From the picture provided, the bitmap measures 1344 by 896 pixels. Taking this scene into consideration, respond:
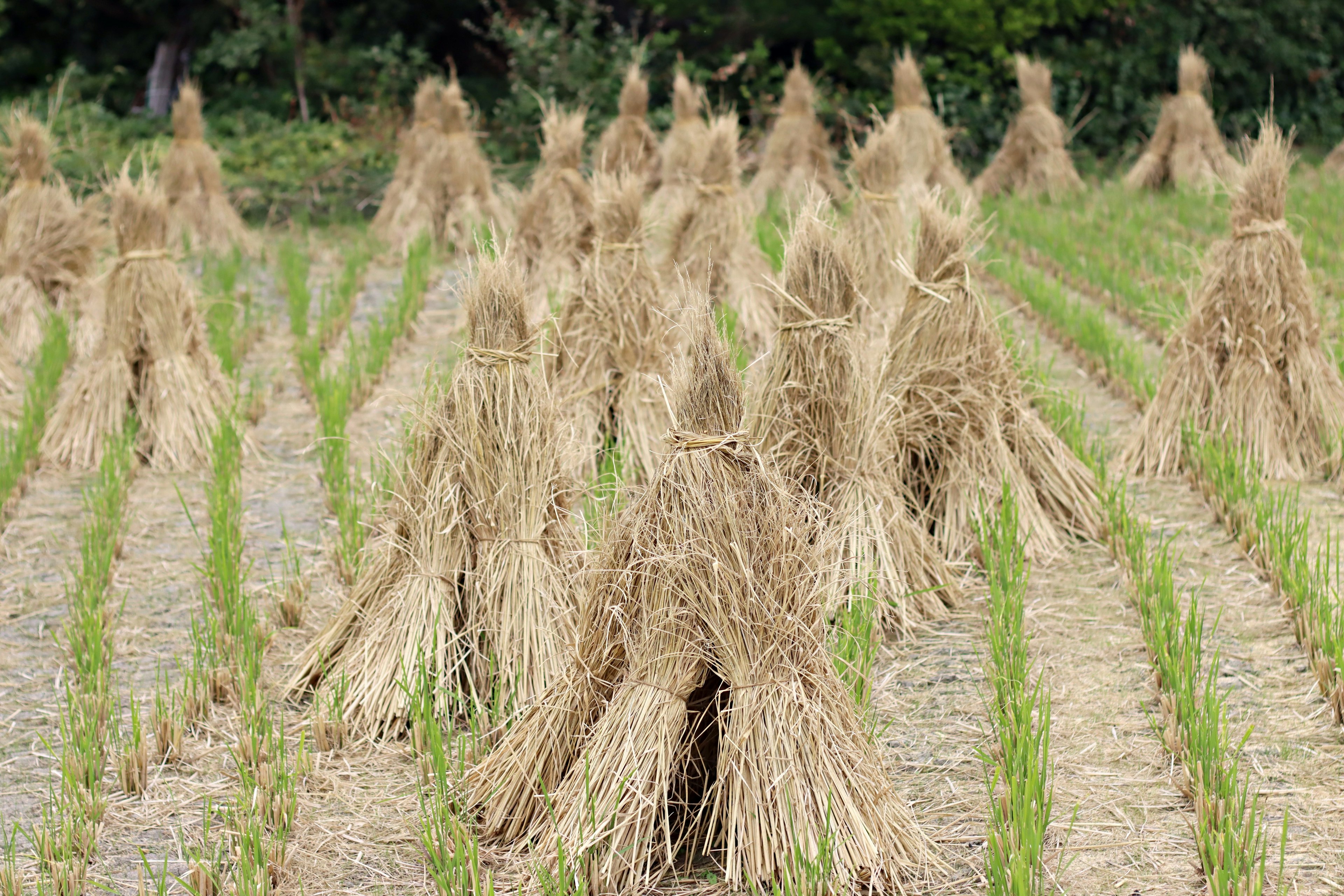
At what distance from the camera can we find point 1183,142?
10141 millimetres

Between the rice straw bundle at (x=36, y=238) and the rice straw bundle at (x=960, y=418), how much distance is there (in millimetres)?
4765

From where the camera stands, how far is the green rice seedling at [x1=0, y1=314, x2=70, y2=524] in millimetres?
4488

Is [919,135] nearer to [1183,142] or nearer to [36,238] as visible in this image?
[1183,142]

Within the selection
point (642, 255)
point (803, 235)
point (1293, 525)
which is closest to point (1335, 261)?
point (1293, 525)

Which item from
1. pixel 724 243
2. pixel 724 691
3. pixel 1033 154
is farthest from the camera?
pixel 1033 154

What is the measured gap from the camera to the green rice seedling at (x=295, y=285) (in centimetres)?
652

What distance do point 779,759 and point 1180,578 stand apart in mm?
1805

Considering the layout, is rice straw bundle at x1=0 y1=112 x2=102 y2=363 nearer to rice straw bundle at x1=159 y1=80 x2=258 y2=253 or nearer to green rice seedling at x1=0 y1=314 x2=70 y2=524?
green rice seedling at x1=0 y1=314 x2=70 y2=524

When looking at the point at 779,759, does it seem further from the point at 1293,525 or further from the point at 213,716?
the point at 1293,525

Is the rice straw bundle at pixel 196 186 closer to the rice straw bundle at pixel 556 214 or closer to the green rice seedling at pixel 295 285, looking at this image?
the green rice seedling at pixel 295 285

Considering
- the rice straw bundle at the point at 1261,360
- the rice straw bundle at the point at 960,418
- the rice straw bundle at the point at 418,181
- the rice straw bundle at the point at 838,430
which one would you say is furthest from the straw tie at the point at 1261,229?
the rice straw bundle at the point at 418,181

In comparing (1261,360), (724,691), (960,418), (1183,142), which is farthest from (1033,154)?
(724,691)

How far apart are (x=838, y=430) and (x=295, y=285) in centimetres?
447

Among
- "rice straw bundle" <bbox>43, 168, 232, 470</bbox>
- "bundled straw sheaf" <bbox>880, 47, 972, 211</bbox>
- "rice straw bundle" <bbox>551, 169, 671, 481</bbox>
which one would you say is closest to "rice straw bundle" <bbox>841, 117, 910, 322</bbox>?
"rice straw bundle" <bbox>551, 169, 671, 481</bbox>
